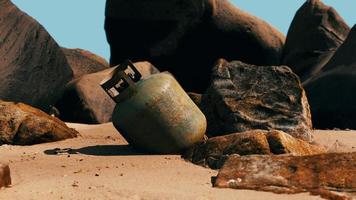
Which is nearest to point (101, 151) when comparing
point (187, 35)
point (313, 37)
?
point (187, 35)

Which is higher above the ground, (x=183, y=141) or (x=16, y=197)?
(x=16, y=197)

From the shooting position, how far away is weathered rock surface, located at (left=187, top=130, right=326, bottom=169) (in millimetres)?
7898

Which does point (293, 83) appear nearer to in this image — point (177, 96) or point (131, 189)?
point (177, 96)

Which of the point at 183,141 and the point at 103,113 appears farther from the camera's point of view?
the point at 103,113

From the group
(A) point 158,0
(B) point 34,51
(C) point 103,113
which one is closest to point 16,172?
(C) point 103,113

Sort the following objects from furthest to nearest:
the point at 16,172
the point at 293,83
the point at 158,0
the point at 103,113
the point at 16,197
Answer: the point at 158,0 < the point at 103,113 < the point at 293,83 < the point at 16,172 < the point at 16,197

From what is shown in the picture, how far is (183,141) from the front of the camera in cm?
900

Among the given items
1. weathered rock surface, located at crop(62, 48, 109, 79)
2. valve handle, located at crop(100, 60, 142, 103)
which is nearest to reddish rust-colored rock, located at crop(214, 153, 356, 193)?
valve handle, located at crop(100, 60, 142, 103)

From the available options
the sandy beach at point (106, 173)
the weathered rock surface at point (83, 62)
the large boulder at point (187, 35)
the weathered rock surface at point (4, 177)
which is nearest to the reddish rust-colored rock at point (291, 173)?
the sandy beach at point (106, 173)

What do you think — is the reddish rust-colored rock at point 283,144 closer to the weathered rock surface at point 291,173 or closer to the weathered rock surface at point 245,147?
the weathered rock surface at point 245,147

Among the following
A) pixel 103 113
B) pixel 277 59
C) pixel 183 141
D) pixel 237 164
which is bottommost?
pixel 277 59

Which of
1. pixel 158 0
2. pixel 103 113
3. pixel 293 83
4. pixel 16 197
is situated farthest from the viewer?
pixel 158 0

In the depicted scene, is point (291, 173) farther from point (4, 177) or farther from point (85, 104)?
point (85, 104)

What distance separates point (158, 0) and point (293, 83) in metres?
11.4
